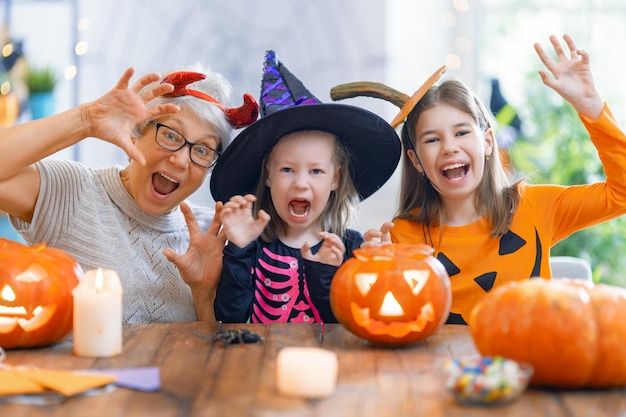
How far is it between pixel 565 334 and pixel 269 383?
1.59 feet

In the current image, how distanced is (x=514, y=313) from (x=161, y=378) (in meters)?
0.60

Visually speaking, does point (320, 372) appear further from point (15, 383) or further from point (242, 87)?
point (242, 87)

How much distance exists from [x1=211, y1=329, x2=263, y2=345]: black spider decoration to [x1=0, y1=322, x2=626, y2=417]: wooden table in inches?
0.9

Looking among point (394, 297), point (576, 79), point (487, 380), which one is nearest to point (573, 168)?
point (576, 79)

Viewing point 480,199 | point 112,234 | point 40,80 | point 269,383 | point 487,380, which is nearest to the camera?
point 487,380

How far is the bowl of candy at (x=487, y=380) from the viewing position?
3.76ft

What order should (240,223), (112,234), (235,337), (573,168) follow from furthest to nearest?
(573,168)
(112,234)
(240,223)
(235,337)

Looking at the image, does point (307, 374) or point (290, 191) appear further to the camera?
point (290, 191)

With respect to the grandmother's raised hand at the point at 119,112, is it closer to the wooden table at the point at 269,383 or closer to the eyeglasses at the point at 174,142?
the eyeglasses at the point at 174,142

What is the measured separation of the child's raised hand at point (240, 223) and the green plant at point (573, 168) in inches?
105

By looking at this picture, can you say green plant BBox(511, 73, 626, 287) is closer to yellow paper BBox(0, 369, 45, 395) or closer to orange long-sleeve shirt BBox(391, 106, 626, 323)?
orange long-sleeve shirt BBox(391, 106, 626, 323)

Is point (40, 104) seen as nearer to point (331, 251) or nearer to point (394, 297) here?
point (331, 251)

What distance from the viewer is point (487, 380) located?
1.15 metres

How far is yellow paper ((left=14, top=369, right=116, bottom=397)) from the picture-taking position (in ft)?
3.92
